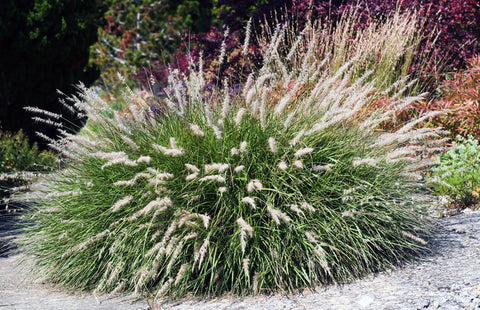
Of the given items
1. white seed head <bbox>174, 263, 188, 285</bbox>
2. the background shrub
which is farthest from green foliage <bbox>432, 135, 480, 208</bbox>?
white seed head <bbox>174, 263, 188, 285</bbox>

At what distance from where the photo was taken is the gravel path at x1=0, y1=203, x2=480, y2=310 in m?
2.65

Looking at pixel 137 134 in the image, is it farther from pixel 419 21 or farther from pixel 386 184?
pixel 419 21

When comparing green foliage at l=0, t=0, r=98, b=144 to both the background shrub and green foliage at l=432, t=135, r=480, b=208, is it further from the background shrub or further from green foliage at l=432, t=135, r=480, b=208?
green foliage at l=432, t=135, r=480, b=208

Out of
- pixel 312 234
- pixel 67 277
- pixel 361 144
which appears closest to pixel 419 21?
pixel 361 144

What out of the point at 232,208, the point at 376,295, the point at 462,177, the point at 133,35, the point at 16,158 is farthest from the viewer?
the point at 133,35

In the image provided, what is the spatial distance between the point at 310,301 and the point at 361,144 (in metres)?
1.29

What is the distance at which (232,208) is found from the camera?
120 inches

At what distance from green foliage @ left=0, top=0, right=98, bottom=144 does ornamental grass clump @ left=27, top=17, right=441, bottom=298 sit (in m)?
4.13

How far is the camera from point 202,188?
9.93 feet

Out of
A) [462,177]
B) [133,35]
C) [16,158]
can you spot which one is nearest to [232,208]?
[462,177]

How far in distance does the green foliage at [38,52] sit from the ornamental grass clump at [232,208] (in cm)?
413

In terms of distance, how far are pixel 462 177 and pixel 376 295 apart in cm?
257

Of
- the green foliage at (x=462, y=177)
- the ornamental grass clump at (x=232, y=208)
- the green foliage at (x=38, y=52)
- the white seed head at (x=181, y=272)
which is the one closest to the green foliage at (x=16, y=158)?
the green foliage at (x=38, y=52)

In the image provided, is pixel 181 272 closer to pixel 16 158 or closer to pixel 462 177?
pixel 462 177
